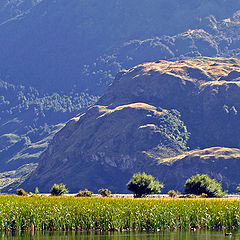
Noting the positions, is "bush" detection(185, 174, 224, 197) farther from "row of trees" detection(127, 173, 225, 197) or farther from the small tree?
the small tree

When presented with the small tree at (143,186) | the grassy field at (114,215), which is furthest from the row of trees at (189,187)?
the grassy field at (114,215)

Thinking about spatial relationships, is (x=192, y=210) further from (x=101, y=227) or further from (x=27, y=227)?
(x=27, y=227)

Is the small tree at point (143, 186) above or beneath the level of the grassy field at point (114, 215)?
above

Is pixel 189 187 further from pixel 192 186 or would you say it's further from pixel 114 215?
pixel 114 215

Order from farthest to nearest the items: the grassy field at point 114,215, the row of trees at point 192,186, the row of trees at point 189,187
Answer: the row of trees at point 192,186 → the row of trees at point 189,187 → the grassy field at point 114,215

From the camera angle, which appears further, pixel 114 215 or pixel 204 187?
pixel 204 187

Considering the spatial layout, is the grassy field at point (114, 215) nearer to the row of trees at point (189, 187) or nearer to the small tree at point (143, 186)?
the row of trees at point (189, 187)

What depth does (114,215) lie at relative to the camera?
86.0m

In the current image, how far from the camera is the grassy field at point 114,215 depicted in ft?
279

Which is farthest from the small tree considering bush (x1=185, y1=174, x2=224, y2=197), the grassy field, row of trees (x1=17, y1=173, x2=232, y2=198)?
the grassy field

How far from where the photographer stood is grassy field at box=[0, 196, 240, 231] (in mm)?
84938

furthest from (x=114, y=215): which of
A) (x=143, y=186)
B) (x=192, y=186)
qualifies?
(x=143, y=186)

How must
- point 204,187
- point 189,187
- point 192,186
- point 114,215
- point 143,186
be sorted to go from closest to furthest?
point 114,215 → point 204,187 → point 192,186 → point 189,187 → point 143,186

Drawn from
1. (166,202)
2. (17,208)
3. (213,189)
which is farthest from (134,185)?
(17,208)
